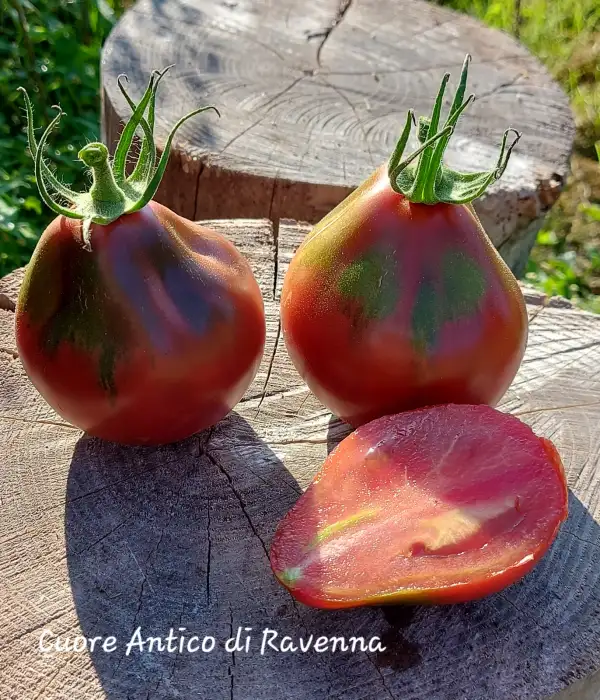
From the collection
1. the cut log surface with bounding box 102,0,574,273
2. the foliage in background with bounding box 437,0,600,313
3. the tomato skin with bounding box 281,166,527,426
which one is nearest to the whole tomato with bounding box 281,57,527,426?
the tomato skin with bounding box 281,166,527,426

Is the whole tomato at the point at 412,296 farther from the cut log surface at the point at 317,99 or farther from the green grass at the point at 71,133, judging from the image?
the green grass at the point at 71,133

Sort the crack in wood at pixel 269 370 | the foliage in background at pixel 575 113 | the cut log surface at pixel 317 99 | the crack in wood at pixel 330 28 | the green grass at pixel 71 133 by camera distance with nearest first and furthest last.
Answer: the crack in wood at pixel 269 370, the cut log surface at pixel 317 99, the crack in wood at pixel 330 28, the green grass at pixel 71 133, the foliage in background at pixel 575 113

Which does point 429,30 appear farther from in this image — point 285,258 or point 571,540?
point 571,540

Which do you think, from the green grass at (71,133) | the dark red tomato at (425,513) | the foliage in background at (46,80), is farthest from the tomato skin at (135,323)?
the foliage in background at (46,80)

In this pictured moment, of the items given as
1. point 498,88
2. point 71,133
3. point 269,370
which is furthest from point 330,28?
point 269,370

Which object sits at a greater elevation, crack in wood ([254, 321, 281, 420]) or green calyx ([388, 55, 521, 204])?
green calyx ([388, 55, 521, 204])

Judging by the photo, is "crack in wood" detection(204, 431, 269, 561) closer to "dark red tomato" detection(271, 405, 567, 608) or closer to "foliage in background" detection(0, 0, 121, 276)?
"dark red tomato" detection(271, 405, 567, 608)
